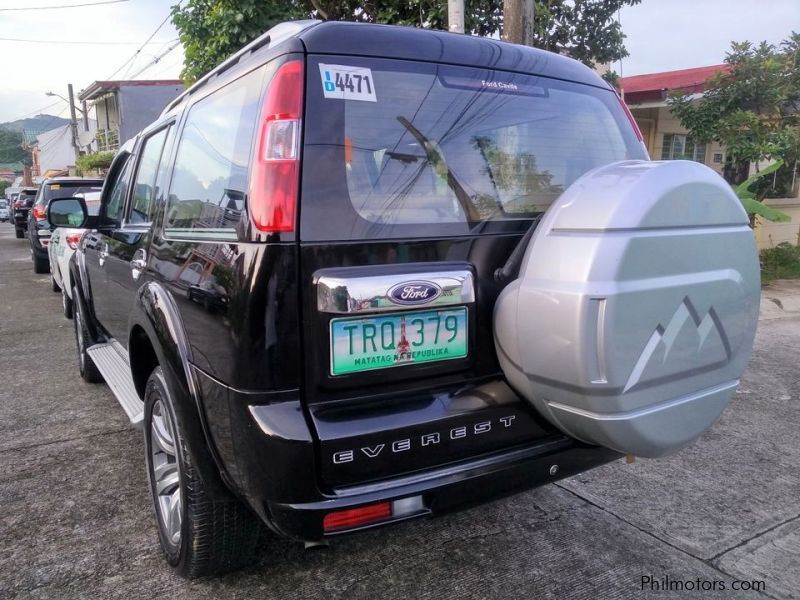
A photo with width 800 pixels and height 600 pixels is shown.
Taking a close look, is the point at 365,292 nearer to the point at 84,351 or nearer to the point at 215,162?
the point at 215,162

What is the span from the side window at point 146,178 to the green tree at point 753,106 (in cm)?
866

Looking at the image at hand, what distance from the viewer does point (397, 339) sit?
185 cm

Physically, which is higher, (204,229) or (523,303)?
(204,229)

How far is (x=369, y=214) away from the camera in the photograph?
187 cm

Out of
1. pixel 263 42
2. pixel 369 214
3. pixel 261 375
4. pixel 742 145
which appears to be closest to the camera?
pixel 261 375

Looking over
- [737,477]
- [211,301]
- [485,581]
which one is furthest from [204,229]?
[737,477]

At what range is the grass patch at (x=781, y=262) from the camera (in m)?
10.5

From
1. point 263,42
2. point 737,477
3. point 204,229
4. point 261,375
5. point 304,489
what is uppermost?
point 263,42

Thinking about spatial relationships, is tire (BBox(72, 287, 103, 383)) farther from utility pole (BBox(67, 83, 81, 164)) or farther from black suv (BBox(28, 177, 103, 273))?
utility pole (BBox(67, 83, 81, 164))

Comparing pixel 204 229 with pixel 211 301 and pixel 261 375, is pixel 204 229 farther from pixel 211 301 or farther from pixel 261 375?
pixel 261 375

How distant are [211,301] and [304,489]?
2.06 ft

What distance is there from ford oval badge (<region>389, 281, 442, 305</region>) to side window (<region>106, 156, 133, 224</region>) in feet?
7.71

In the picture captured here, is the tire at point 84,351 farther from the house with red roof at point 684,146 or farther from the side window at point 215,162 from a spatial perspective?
the house with red roof at point 684,146

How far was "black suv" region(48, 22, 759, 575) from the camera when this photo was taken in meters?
1.74
